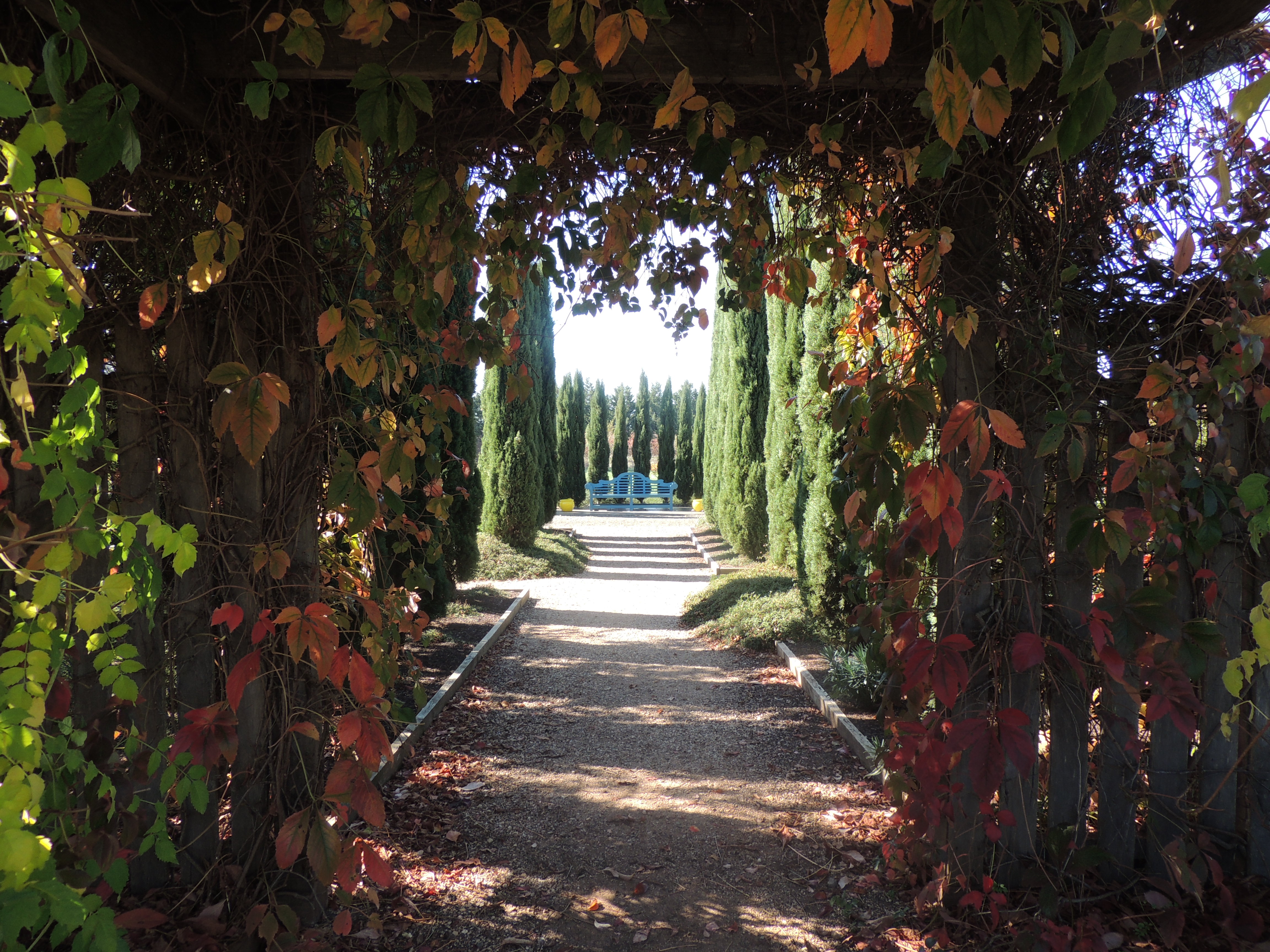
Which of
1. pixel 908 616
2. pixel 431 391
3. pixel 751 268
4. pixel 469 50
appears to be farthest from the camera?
pixel 751 268

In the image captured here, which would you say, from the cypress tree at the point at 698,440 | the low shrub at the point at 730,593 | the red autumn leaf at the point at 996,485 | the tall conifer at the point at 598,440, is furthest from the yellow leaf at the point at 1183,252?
the tall conifer at the point at 598,440

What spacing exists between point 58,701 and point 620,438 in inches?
1110

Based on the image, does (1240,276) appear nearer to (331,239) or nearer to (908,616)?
(908,616)

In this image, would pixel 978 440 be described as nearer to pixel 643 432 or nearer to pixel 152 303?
pixel 152 303

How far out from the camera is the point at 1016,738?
193cm

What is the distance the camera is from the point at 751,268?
312 centimetres

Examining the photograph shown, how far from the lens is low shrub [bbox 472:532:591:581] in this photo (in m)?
10.3

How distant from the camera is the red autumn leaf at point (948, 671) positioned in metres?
1.89

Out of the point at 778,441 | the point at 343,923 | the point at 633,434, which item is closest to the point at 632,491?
the point at 633,434

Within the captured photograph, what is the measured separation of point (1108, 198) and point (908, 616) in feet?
4.86

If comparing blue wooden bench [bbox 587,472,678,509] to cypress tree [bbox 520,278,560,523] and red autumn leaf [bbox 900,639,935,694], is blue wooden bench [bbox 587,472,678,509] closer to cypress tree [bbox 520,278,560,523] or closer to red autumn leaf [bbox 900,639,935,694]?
cypress tree [bbox 520,278,560,523]

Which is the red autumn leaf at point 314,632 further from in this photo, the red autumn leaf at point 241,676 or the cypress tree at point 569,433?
the cypress tree at point 569,433

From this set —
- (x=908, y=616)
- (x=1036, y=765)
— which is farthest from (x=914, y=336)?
(x=1036, y=765)

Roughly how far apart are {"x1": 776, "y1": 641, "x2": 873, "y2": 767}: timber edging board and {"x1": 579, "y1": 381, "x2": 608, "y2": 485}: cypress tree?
72.1 ft
